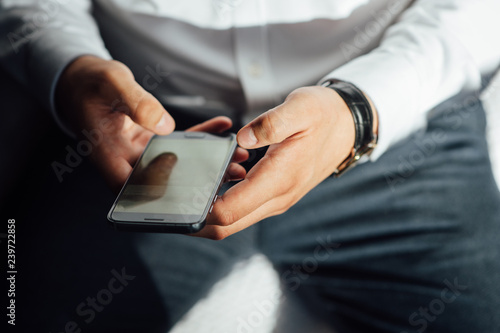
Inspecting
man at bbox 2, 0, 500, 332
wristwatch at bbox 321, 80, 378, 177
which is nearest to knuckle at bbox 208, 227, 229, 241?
man at bbox 2, 0, 500, 332

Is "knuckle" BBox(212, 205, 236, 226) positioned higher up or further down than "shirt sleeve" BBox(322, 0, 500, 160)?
further down

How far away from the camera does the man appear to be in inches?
10.5

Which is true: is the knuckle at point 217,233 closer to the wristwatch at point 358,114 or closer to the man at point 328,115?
the man at point 328,115

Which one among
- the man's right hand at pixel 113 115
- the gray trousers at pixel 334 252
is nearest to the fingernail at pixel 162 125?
the man's right hand at pixel 113 115

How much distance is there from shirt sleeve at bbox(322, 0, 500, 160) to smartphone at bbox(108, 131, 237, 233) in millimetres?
124

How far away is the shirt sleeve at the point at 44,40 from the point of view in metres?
0.35

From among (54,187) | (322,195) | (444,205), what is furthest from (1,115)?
(444,205)

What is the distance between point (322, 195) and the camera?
347 millimetres

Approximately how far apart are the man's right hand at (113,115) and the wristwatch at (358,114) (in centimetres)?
9

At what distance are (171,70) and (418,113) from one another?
262mm

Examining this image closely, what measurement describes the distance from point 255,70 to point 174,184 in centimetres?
18

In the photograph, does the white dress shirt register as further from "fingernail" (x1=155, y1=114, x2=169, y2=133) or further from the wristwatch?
"fingernail" (x1=155, y1=114, x2=169, y2=133)

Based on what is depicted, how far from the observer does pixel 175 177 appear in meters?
0.23

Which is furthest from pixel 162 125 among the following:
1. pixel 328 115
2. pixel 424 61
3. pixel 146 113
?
pixel 424 61
